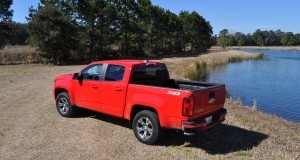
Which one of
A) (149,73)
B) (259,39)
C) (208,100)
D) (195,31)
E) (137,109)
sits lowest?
(259,39)

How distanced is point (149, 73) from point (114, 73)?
0.86 meters

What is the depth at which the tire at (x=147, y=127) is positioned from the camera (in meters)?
6.85

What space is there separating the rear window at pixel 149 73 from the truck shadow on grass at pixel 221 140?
4.70ft

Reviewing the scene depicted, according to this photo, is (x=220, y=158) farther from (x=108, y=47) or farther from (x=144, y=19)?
(x=144, y=19)

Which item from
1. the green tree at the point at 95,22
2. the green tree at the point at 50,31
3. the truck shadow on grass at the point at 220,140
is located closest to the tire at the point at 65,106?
the truck shadow on grass at the point at 220,140

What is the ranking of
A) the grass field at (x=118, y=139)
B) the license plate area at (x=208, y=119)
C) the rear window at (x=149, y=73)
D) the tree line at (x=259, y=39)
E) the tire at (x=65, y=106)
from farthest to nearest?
the tree line at (x=259, y=39), the tire at (x=65, y=106), the rear window at (x=149, y=73), the license plate area at (x=208, y=119), the grass field at (x=118, y=139)

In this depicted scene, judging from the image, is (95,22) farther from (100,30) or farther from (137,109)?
(137,109)

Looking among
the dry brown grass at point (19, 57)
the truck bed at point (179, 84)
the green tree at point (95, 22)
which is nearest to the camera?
the truck bed at point (179, 84)

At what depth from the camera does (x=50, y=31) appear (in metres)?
27.8

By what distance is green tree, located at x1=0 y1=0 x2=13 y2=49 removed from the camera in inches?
1200

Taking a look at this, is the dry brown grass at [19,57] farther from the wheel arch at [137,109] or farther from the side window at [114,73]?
the wheel arch at [137,109]

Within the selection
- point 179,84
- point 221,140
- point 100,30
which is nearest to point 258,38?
point 100,30

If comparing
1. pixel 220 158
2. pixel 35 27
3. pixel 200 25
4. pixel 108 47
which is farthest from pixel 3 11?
pixel 200 25

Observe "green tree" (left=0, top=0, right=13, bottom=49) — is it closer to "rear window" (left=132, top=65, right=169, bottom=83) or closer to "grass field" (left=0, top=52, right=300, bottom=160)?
"grass field" (left=0, top=52, right=300, bottom=160)
